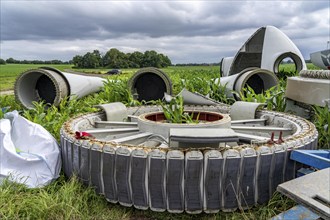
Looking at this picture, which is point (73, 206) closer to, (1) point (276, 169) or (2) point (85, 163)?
(2) point (85, 163)

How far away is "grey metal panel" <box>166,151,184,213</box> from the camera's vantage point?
6.48ft

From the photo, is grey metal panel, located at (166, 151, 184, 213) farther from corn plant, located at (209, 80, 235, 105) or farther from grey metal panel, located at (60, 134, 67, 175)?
corn plant, located at (209, 80, 235, 105)

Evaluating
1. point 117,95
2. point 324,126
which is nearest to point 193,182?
point 324,126

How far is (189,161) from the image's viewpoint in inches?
77.1

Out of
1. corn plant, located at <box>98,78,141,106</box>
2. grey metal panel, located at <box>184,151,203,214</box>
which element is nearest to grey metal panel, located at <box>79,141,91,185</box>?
grey metal panel, located at <box>184,151,203,214</box>

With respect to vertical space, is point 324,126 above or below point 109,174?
above

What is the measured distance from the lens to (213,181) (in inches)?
78.5

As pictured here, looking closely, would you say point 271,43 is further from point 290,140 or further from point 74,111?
point 290,140

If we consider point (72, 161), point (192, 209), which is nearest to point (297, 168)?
point (192, 209)

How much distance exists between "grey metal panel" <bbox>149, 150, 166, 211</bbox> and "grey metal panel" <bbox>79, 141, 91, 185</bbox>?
51 centimetres

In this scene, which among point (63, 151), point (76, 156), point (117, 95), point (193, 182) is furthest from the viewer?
point (117, 95)

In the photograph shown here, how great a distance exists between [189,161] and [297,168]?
0.82m

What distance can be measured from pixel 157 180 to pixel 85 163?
0.59m

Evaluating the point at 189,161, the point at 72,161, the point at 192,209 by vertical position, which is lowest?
the point at 192,209
